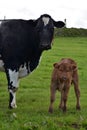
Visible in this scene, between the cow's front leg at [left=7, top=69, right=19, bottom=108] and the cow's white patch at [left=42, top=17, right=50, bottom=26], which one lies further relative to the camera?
the cow's front leg at [left=7, top=69, right=19, bottom=108]

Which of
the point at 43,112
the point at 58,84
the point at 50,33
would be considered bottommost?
the point at 43,112

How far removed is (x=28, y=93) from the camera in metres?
16.0

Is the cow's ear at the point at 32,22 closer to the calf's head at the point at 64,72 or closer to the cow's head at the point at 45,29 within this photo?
the cow's head at the point at 45,29

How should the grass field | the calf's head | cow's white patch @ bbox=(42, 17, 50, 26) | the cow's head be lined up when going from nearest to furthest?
the grass field, the calf's head, the cow's head, cow's white patch @ bbox=(42, 17, 50, 26)

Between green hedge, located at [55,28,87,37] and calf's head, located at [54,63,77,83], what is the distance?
39.3 meters

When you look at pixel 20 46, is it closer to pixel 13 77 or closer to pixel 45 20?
pixel 13 77

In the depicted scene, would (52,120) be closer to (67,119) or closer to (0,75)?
(67,119)

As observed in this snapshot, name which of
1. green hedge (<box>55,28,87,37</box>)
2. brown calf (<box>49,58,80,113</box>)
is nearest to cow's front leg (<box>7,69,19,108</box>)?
brown calf (<box>49,58,80,113</box>)

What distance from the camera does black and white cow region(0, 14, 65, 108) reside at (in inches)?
500

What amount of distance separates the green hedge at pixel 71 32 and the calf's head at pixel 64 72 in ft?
129

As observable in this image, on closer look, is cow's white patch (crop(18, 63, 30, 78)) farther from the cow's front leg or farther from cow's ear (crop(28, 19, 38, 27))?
cow's ear (crop(28, 19, 38, 27))

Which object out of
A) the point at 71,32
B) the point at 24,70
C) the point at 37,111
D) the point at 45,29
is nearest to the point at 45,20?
the point at 45,29

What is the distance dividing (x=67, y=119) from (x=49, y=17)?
310 centimetres

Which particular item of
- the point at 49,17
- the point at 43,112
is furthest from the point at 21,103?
the point at 49,17
